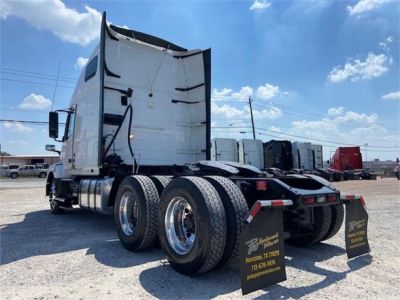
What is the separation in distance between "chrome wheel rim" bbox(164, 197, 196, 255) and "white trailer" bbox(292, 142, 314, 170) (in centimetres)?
2422

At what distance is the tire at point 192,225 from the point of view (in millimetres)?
3887

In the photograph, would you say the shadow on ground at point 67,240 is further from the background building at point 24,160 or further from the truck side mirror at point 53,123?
the background building at point 24,160

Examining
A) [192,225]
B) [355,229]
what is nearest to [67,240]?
[192,225]

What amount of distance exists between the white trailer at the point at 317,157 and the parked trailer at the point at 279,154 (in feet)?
17.8

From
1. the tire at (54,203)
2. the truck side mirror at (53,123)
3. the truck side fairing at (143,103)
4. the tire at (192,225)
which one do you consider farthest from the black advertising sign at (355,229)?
the tire at (54,203)

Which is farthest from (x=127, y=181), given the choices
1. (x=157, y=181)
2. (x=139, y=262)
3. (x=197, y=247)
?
(x=197, y=247)

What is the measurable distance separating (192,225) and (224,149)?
1965 centimetres

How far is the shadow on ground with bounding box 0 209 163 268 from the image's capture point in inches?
204

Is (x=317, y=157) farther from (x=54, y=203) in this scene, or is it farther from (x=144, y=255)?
(x=144, y=255)

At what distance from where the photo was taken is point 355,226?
474 centimetres

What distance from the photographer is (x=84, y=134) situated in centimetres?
822

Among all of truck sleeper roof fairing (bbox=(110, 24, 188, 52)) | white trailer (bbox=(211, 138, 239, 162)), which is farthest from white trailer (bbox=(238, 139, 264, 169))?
truck sleeper roof fairing (bbox=(110, 24, 188, 52))

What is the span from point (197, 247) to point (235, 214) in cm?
55

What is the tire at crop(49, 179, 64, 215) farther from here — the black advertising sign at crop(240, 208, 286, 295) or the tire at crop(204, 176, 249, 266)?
the black advertising sign at crop(240, 208, 286, 295)
